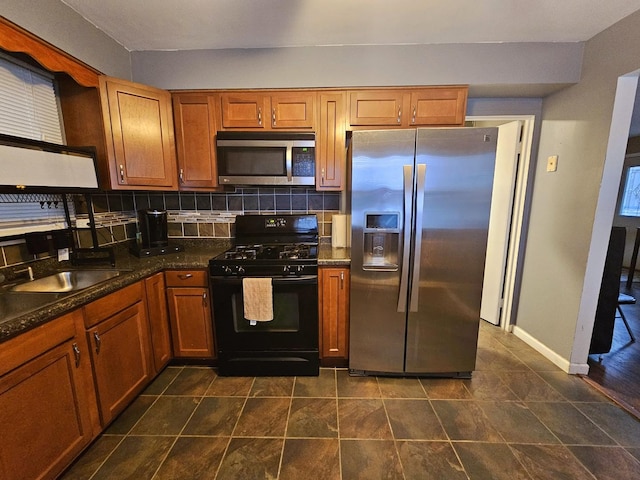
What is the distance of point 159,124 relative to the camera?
83.2 inches

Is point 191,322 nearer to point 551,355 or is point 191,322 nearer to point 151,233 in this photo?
point 151,233

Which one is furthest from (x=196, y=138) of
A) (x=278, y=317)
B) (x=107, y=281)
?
(x=278, y=317)

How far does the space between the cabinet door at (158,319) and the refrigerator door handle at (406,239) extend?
5.80 ft

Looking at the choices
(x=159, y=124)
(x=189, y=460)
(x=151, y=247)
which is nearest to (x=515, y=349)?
(x=189, y=460)

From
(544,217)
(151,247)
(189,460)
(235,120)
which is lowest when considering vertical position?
(189,460)

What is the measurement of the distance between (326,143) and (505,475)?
2.33 meters

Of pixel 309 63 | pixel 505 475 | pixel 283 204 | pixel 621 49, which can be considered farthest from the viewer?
pixel 283 204

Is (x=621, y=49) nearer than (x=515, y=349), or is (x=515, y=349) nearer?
(x=621, y=49)

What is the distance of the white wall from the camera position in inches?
72.9

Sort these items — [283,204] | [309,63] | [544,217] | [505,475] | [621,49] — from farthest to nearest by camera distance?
[283,204] → [544,217] → [309,63] → [621,49] → [505,475]

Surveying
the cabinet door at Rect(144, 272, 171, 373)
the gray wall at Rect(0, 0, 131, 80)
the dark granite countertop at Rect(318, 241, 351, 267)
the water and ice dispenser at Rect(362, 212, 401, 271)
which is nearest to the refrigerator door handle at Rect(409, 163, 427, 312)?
the water and ice dispenser at Rect(362, 212, 401, 271)

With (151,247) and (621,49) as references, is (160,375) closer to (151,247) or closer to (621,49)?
(151,247)

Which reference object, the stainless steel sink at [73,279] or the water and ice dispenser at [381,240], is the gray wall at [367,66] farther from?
the stainless steel sink at [73,279]

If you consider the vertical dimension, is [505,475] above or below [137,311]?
below
